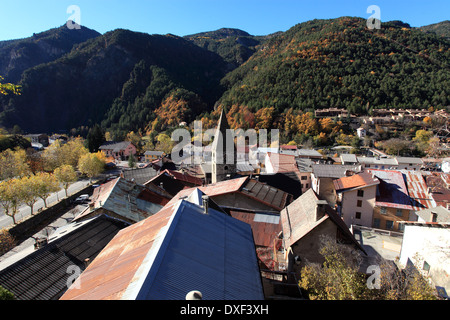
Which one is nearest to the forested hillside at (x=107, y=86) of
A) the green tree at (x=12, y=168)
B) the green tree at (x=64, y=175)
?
the green tree at (x=12, y=168)

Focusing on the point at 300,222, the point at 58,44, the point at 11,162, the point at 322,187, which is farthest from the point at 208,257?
the point at 58,44

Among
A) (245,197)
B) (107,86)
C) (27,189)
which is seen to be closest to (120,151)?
(27,189)

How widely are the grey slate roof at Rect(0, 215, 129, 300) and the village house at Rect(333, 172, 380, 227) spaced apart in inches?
955

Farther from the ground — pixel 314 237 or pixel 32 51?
pixel 32 51

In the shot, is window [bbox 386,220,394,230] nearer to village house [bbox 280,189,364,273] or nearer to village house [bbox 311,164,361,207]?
village house [bbox 311,164,361,207]

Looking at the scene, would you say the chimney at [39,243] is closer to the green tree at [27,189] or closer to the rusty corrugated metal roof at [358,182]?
the green tree at [27,189]

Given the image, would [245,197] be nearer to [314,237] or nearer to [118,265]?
[314,237]

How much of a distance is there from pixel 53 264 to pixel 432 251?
68.9 feet

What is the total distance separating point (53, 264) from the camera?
13.5 metres

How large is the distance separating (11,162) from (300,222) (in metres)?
51.5

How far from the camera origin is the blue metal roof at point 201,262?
799cm

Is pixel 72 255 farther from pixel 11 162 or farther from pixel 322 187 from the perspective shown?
pixel 11 162

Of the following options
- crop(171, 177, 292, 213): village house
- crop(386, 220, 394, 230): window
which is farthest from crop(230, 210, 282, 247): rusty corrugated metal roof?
crop(386, 220, 394, 230): window

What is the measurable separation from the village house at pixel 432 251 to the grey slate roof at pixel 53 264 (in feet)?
59.8
